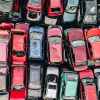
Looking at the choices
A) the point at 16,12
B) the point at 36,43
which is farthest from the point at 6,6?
the point at 36,43

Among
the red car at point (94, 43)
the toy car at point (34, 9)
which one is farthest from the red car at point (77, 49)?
the toy car at point (34, 9)

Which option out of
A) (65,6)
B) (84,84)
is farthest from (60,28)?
(84,84)

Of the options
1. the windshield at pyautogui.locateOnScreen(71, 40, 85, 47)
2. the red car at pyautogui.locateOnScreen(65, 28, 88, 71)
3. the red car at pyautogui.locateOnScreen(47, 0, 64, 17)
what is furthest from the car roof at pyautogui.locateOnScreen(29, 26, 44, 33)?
the windshield at pyautogui.locateOnScreen(71, 40, 85, 47)

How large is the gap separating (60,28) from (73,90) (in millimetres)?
1261

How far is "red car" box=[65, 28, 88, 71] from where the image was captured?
12359 millimetres

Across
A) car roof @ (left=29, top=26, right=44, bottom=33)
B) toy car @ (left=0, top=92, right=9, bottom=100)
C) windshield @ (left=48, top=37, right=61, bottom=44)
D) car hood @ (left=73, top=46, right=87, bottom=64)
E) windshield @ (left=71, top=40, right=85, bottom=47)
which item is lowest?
toy car @ (left=0, top=92, right=9, bottom=100)

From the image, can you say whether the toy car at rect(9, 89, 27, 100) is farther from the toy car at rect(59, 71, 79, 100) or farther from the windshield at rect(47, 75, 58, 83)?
the toy car at rect(59, 71, 79, 100)

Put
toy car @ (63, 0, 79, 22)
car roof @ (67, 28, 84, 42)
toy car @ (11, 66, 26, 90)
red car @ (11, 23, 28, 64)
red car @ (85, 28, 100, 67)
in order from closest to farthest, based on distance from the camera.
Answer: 1. toy car @ (11, 66, 26, 90)
2. red car @ (11, 23, 28, 64)
3. red car @ (85, 28, 100, 67)
4. car roof @ (67, 28, 84, 42)
5. toy car @ (63, 0, 79, 22)

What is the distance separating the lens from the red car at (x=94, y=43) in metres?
12.4

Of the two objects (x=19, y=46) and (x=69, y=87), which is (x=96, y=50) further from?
(x=19, y=46)

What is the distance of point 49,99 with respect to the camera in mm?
12258

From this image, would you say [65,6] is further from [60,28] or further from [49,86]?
[49,86]

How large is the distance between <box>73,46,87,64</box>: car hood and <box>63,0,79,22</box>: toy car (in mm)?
674

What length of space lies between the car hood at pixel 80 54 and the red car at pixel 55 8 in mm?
799
